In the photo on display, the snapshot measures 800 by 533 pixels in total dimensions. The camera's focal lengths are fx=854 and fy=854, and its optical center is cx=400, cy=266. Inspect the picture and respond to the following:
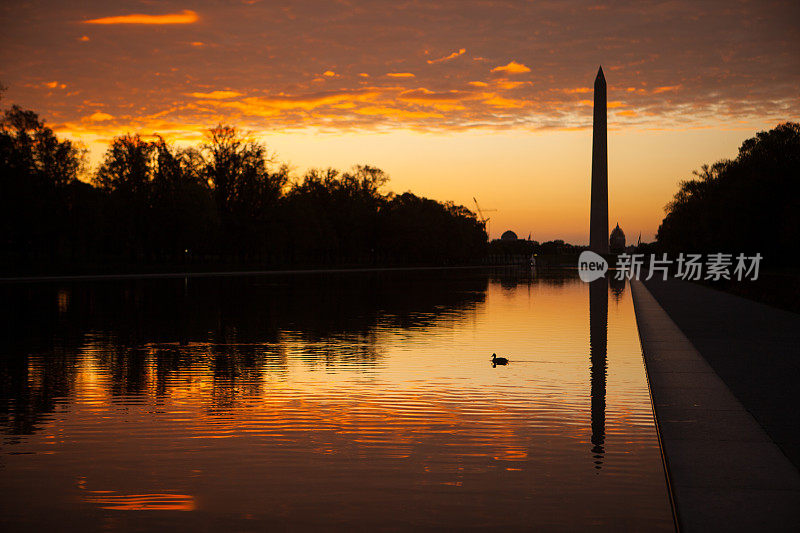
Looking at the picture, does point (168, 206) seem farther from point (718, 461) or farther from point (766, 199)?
point (718, 461)

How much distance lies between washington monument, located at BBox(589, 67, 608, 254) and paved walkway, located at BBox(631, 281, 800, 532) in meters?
66.1

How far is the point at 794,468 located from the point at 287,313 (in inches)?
852

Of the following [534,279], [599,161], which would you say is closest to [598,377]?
[534,279]

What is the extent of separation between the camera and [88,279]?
6106cm

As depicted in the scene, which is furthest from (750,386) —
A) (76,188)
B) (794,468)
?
(76,188)

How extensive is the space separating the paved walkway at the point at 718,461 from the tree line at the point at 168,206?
198ft

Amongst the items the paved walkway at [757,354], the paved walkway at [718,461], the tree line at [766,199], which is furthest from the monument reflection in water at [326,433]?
the tree line at [766,199]

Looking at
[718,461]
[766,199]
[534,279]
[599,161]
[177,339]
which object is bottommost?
[534,279]

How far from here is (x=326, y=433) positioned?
940 cm

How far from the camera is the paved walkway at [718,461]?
6.18 metres

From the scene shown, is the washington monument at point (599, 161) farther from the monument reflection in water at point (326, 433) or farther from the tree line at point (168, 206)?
the monument reflection in water at point (326, 433)

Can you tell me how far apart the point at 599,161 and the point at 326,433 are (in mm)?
71716

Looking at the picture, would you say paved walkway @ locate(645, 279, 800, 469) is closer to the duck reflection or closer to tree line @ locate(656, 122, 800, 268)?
the duck reflection

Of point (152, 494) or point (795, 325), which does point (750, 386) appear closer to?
point (152, 494)
